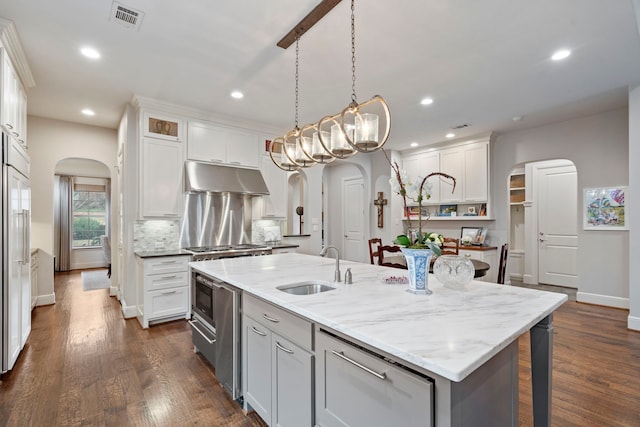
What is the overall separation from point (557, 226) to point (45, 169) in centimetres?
869

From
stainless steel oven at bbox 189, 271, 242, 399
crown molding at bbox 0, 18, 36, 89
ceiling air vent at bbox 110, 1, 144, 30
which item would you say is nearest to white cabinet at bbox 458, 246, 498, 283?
stainless steel oven at bbox 189, 271, 242, 399

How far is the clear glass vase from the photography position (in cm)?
180

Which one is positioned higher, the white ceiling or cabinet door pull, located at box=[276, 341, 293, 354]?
the white ceiling

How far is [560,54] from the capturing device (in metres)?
2.92

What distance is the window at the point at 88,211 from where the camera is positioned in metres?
8.29

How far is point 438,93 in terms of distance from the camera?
12.7ft

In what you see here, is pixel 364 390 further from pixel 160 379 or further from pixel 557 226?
pixel 557 226

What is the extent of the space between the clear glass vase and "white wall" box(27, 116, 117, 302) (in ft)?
18.6

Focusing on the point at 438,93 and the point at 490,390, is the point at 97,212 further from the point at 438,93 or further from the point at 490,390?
the point at 490,390

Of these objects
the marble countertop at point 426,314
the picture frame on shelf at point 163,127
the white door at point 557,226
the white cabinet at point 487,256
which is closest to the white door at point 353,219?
the white cabinet at point 487,256

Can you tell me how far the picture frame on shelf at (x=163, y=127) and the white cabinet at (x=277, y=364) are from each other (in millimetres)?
3133

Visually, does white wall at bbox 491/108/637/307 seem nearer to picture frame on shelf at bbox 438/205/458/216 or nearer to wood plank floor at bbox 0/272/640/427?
wood plank floor at bbox 0/272/640/427

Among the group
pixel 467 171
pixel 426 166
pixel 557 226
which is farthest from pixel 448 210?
pixel 557 226

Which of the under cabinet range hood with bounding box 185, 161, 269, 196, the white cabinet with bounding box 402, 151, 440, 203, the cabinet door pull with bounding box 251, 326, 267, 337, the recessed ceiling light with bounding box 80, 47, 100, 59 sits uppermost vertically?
the recessed ceiling light with bounding box 80, 47, 100, 59
